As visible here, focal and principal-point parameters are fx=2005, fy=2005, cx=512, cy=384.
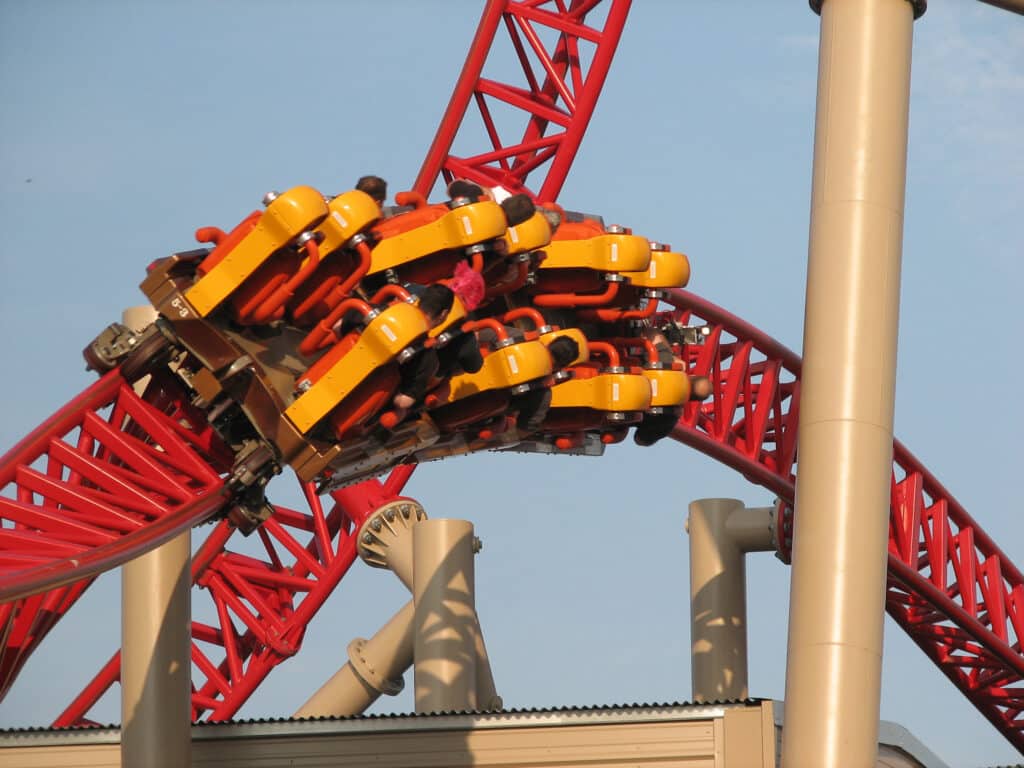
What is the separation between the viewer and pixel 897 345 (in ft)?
47.9

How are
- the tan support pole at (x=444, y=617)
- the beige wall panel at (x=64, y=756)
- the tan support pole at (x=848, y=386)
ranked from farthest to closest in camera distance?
the tan support pole at (x=444, y=617) < the beige wall panel at (x=64, y=756) < the tan support pole at (x=848, y=386)

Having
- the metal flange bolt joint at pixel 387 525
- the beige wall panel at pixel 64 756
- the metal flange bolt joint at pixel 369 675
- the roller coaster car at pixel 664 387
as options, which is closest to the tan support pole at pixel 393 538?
the metal flange bolt joint at pixel 387 525

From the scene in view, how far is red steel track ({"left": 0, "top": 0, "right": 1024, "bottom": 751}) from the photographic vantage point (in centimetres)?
1348

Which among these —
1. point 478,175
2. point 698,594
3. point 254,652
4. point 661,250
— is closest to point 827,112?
point 661,250

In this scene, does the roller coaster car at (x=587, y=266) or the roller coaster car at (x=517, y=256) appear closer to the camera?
the roller coaster car at (x=517, y=256)

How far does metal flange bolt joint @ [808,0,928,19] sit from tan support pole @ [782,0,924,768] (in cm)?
2

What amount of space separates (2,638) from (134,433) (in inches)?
87.8

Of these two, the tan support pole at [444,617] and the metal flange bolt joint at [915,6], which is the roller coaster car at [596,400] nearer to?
the metal flange bolt joint at [915,6]

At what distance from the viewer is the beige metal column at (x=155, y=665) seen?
16672 mm

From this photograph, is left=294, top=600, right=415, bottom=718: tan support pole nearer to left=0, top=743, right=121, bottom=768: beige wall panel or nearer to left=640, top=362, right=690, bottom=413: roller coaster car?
left=0, top=743, right=121, bottom=768: beige wall panel

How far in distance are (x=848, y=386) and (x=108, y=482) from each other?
5216 mm

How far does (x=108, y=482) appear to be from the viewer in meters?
13.7

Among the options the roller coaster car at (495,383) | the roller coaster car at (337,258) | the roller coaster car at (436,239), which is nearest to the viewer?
the roller coaster car at (337,258)

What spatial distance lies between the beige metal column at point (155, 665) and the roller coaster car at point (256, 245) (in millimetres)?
4291
